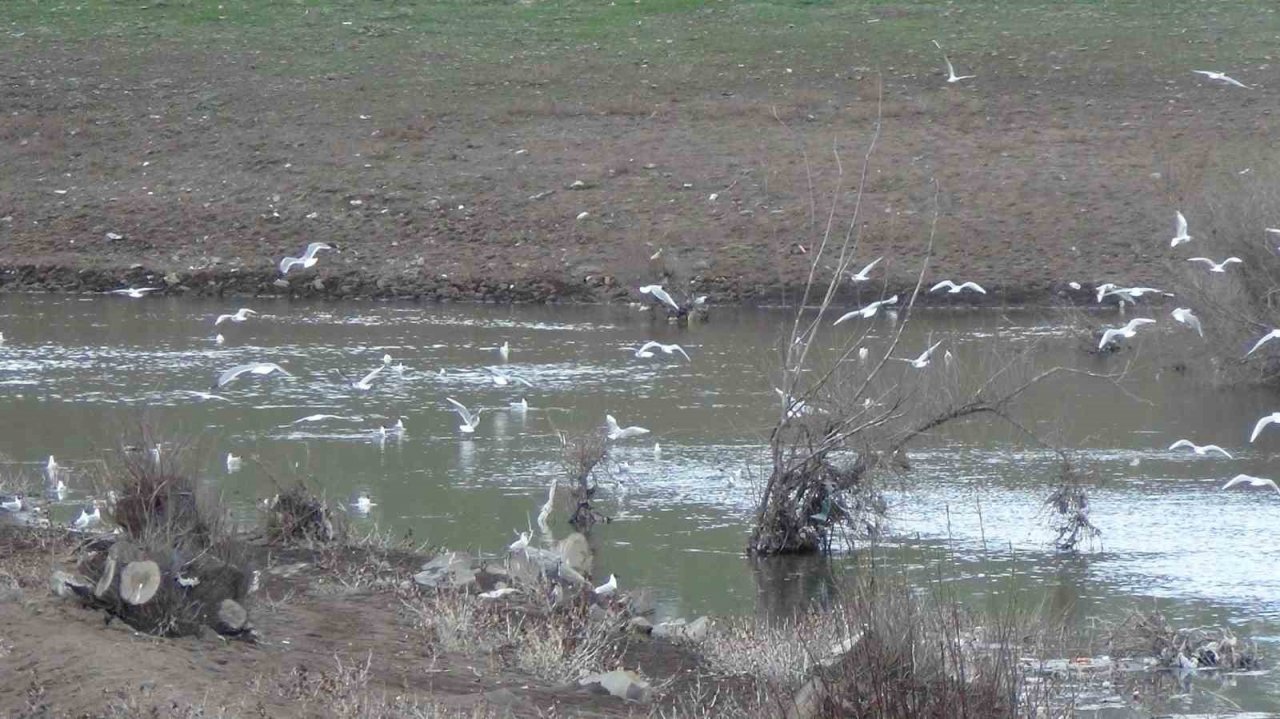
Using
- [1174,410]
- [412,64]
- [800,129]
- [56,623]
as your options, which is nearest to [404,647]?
[56,623]

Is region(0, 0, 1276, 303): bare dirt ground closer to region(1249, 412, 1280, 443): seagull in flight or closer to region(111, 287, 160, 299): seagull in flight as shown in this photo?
region(111, 287, 160, 299): seagull in flight

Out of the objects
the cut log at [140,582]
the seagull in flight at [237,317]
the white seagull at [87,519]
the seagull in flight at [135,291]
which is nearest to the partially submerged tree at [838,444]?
the white seagull at [87,519]

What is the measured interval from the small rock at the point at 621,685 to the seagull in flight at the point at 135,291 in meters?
20.2

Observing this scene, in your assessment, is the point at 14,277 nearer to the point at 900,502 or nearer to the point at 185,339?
the point at 185,339

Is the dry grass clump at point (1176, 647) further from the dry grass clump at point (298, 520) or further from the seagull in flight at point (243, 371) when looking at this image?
the seagull in flight at point (243, 371)

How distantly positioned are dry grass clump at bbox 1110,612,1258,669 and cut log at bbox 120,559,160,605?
496cm

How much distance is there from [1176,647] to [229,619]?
4821 mm

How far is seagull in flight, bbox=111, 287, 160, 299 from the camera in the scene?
26.1m

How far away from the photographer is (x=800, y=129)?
30719 mm

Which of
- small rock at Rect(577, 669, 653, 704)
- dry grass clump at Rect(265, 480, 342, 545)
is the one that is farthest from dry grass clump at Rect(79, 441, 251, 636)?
dry grass clump at Rect(265, 480, 342, 545)

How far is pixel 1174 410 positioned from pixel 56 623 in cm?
1326

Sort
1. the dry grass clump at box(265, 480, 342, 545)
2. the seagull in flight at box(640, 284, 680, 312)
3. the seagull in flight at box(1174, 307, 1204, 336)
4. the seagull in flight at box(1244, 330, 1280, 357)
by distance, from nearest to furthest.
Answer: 1. the dry grass clump at box(265, 480, 342, 545)
2. the seagull in flight at box(1244, 330, 1280, 357)
3. the seagull in flight at box(1174, 307, 1204, 336)
4. the seagull in flight at box(640, 284, 680, 312)

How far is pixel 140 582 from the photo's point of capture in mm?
6996

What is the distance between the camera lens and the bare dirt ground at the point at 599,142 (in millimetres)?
27016
